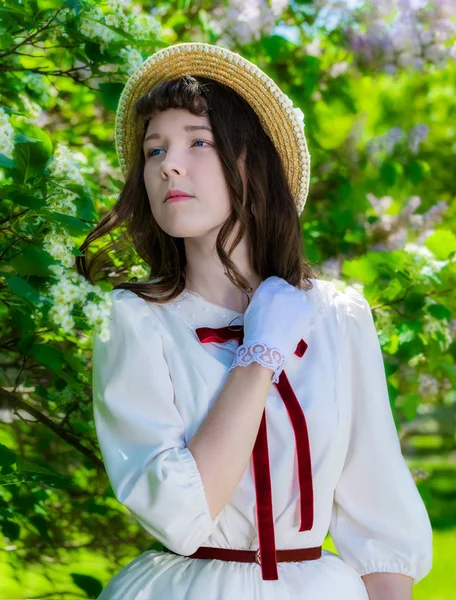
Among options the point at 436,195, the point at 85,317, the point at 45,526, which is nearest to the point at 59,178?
the point at 85,317

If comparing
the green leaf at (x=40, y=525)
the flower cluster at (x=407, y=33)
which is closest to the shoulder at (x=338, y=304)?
the green leaf at (x=40, y=525)

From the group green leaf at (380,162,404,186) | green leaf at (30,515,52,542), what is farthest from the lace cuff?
green leaf at (380,162,404,186)

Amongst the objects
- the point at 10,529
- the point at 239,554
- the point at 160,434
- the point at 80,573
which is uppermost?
the point at 160,434

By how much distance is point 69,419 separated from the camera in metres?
2.53

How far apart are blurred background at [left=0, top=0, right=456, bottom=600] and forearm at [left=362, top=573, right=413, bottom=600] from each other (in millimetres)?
664

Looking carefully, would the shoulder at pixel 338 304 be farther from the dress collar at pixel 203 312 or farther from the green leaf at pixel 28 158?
the green leaf at pixel 28 158

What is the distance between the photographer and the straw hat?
2.00 meters

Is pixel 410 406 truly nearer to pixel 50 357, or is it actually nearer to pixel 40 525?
pixel 40 525

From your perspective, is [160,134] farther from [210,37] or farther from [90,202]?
[210,37]

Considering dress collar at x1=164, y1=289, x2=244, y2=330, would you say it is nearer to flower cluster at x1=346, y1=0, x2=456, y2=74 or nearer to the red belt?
the red belt

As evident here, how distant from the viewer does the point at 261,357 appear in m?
1.76

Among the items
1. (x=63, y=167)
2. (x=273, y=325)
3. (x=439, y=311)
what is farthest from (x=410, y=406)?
(x=63, y=167)

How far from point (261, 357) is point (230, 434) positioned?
17 centimetres

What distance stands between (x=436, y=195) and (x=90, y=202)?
5.00 m
